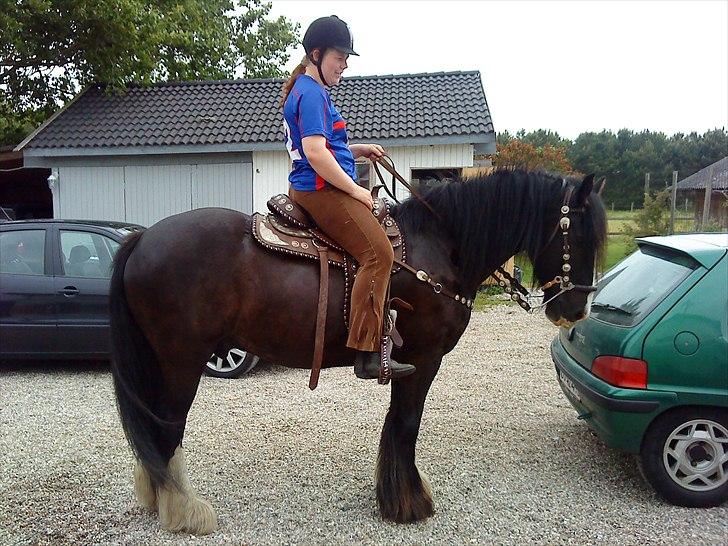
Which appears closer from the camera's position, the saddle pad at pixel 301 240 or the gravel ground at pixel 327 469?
the saddle pad at pixel 301 240

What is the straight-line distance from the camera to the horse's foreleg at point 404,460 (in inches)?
130

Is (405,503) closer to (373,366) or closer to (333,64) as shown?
(373,366)

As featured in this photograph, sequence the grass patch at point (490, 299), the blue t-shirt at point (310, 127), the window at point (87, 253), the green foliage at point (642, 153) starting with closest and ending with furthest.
Answer: the blue t-shirt at point (310, 127) → the window at point (87, 253) → the grass patch at point (490, 299) → the green foliage at point (642, 153)

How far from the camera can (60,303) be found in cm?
610

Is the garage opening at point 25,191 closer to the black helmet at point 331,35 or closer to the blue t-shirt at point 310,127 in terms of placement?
the blue t-shirt at point 310,127

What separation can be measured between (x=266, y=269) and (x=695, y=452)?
8.82 ft

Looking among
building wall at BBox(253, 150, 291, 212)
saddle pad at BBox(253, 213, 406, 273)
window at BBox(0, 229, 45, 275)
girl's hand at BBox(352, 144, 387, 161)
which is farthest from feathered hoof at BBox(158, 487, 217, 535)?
building wall at BBox(253, 150, 291, 212)

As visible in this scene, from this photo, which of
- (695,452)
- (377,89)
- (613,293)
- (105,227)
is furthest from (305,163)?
(377,89)

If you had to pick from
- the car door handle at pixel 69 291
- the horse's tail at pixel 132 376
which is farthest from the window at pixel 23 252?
the horse's tail at pixel 132 376

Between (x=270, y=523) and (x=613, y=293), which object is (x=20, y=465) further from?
(x=613, y=293)

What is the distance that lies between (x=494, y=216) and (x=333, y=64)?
1183 mm

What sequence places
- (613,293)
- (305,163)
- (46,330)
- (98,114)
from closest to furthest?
(305,163) < (613,293) < (46,330) < (98,114)

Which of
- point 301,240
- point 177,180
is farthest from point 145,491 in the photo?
point 177,180

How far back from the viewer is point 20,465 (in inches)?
161
